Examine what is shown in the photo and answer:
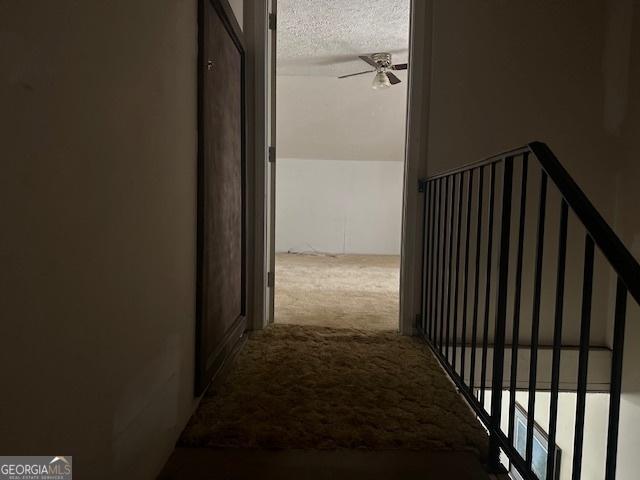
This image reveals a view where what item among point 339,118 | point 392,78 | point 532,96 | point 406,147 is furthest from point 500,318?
point 339,118

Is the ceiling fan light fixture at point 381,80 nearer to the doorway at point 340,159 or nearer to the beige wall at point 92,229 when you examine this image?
the doorway at point 340,159

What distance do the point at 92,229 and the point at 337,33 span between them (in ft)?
12.0

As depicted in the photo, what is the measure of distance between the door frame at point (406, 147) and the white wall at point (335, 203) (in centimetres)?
391

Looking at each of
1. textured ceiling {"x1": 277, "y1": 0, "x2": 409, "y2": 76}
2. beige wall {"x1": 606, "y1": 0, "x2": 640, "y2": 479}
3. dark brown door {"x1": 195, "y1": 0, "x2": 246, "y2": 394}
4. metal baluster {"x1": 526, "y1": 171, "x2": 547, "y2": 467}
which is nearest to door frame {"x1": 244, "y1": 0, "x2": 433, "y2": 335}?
dark brown door {"x1": 195, "y1": 0, "x2": 246, "y2": 394}

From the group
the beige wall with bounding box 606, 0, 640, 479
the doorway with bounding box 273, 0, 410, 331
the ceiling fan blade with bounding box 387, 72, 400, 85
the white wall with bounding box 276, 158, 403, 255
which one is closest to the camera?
the beige wall with bounding box 606, 0, 640, 479

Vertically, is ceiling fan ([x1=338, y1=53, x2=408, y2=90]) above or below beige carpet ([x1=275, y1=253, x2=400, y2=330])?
above

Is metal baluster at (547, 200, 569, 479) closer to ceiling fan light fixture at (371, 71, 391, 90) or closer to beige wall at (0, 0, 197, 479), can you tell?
beige wall at (0, 0, 197, 479)

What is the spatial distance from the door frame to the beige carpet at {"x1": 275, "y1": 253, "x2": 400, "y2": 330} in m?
0.27

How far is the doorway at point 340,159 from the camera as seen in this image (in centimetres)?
340

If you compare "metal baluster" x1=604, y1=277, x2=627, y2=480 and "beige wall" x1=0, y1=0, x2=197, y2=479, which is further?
"metal baluster" x1=604, y1=277, x2=627, y2=480

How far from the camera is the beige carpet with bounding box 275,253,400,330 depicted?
2.76m

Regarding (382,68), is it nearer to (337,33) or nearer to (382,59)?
(382,59)

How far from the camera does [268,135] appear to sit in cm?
251

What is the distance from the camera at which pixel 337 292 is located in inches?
143
